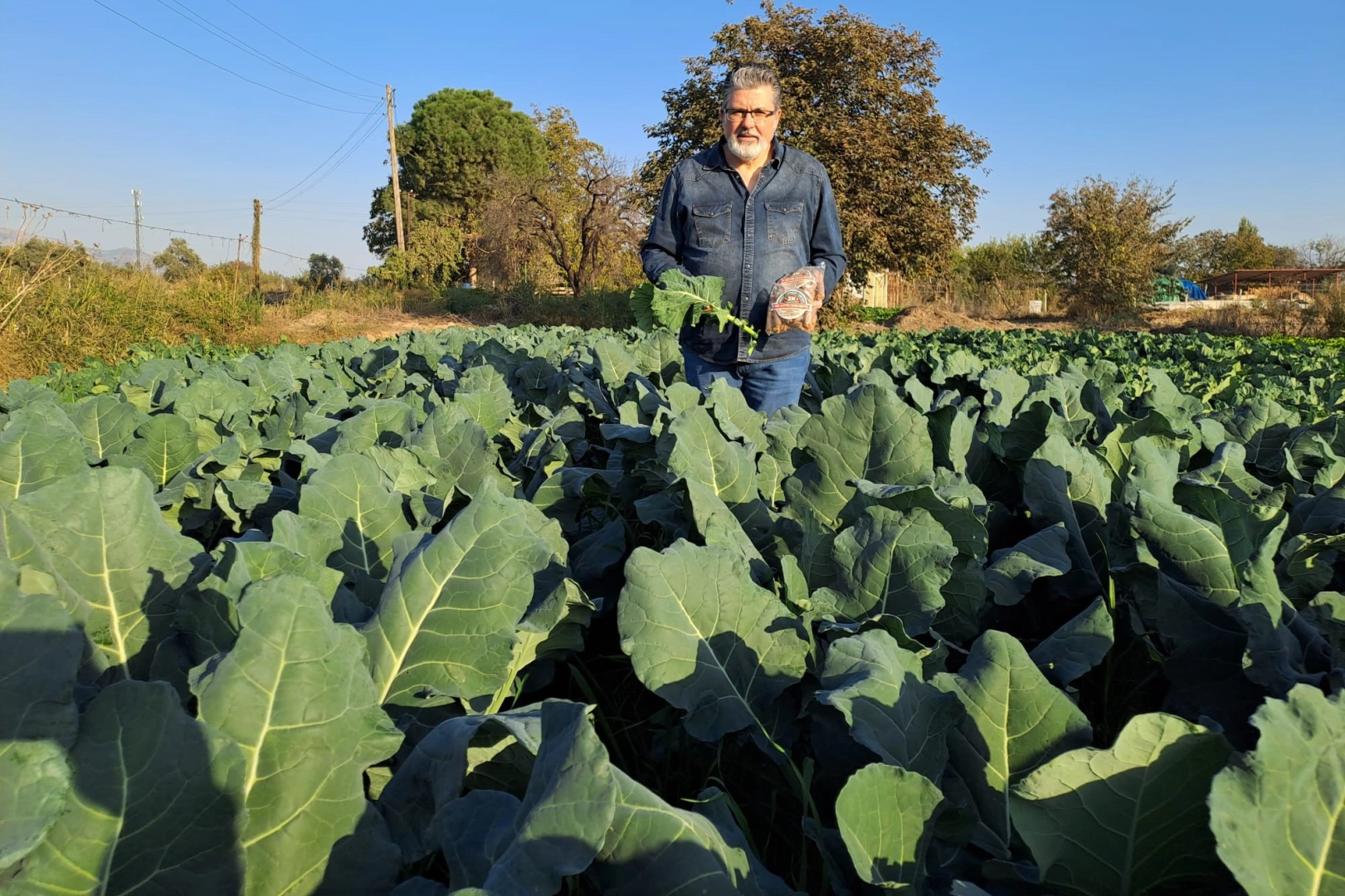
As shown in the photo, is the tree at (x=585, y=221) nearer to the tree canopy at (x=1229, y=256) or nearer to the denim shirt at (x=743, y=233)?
the denim shirt at (x=743, y=233)

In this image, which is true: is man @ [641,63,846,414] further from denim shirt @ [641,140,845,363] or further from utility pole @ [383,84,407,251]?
utility pole @ [383,84,407,251]

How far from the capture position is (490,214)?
40156mm

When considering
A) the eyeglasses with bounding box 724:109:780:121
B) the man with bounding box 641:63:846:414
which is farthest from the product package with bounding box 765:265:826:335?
the eyeglasses with bounding box 724:109:780:121

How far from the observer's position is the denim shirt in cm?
407

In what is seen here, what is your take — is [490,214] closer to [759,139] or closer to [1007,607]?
[759,139]

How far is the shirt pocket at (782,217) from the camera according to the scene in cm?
407

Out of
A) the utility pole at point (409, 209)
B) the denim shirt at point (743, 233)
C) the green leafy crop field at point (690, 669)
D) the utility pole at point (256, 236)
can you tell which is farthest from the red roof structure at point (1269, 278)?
the utility pole at point (409, 209)

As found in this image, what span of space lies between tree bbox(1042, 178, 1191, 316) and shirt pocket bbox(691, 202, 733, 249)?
145ft

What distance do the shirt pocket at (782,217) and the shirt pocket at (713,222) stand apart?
192 mm

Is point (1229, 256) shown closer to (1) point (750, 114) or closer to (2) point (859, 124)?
(2) point (859, 124)

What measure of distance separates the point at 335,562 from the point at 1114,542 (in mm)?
1693

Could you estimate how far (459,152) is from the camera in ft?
Answer: 193

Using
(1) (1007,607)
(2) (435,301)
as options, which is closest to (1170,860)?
(1) (1007,607)

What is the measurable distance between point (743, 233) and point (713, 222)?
0.17 metres
